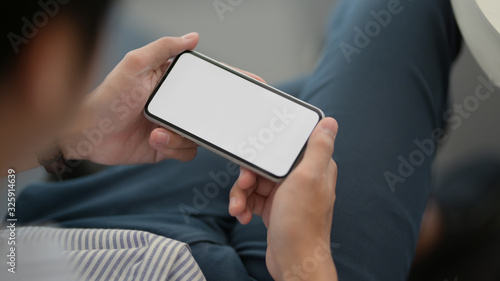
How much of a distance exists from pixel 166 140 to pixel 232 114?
81 mm

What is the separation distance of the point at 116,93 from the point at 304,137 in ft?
0.72

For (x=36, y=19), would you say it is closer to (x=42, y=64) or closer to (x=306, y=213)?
(x=42, y=64)

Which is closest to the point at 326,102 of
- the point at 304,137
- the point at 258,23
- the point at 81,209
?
the point at 304,137

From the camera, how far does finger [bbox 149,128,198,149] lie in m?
0.47

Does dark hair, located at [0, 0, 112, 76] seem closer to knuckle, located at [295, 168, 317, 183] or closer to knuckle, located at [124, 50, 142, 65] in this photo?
knuckle, located at [124, 50, 142, 65]

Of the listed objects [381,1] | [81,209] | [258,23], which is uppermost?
[381,1]

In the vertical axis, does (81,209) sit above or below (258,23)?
below

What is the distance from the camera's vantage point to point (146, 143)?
53cm

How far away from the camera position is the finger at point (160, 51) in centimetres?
47

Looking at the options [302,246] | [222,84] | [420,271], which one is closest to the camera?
[302,246]

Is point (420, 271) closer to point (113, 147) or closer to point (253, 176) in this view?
point (253, 176)

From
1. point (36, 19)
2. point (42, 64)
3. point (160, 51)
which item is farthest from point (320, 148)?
point (36, 19)

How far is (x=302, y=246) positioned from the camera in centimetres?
39

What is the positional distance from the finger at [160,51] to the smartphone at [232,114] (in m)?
0.01
